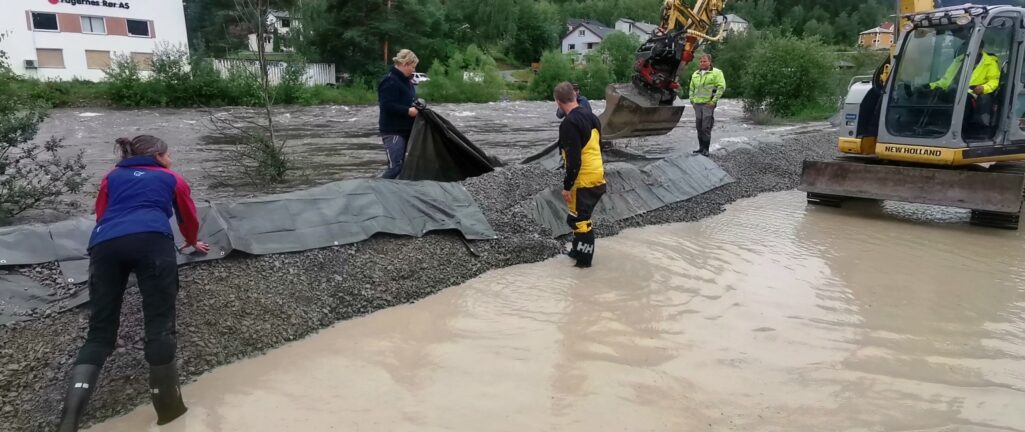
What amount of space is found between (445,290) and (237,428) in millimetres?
2195

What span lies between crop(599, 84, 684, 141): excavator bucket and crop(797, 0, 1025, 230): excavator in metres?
3.41

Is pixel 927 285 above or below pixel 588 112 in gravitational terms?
below

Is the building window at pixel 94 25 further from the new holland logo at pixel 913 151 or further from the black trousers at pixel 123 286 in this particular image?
the new holland logo at pixel 913 151

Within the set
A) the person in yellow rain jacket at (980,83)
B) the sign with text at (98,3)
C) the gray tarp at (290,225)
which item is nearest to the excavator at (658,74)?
the person in yellow rain jacket at (980,83)

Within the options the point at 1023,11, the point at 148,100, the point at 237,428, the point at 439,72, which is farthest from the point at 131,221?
the point at 439,72

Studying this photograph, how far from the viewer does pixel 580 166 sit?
5.62 m

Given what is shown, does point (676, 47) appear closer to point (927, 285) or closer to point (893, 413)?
point (927, 285)

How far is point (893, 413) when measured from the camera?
139 inches

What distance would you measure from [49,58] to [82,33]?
78.6 inches

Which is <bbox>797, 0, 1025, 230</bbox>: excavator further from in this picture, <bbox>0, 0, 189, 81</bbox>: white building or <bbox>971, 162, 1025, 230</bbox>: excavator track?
<bbox>0, 0, 189, 81</bbox>: white building

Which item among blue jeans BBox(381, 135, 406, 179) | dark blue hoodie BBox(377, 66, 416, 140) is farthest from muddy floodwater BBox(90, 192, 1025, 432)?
dark blue hoodie BBox(377, 66, 416, 140)

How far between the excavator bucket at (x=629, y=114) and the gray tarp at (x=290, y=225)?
499 cm

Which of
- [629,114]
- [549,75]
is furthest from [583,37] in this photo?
[629,114]

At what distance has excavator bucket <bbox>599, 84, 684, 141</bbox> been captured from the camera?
10.7 metres
